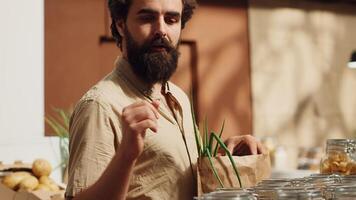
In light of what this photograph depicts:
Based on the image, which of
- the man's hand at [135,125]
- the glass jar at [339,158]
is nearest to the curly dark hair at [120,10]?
the man's hand at [135,125]

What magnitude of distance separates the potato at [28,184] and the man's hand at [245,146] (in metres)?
1.02

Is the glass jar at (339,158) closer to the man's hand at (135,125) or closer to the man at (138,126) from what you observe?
the man at (138,126)

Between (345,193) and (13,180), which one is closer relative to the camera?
(345,193)

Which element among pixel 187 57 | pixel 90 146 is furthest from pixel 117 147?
pixel 187 57

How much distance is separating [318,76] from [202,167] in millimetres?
3886

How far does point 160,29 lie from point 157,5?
0.19 feet

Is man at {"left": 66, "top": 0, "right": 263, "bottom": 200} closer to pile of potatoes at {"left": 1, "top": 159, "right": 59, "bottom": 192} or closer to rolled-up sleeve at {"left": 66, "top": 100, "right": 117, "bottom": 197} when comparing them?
rolled-up sleeve at {"left": 66, "top": 100, "right": 117, "bottom": 197}

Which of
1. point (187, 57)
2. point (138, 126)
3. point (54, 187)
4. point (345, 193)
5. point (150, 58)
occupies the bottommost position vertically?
point (54, 187)

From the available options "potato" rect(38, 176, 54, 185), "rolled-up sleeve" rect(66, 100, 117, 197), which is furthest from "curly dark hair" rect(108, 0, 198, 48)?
"potato" rect(38, 176, 54, 185)

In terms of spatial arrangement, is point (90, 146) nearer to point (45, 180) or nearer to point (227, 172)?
point (227, 172)

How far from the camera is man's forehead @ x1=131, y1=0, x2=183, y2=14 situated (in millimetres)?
1485

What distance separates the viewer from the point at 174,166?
140 centimetres

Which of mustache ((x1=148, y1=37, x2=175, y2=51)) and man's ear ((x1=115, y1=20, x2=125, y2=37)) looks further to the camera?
man's ear ((x1=115, y1=20, x2=125, y2=37))

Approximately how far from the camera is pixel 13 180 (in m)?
2.29
